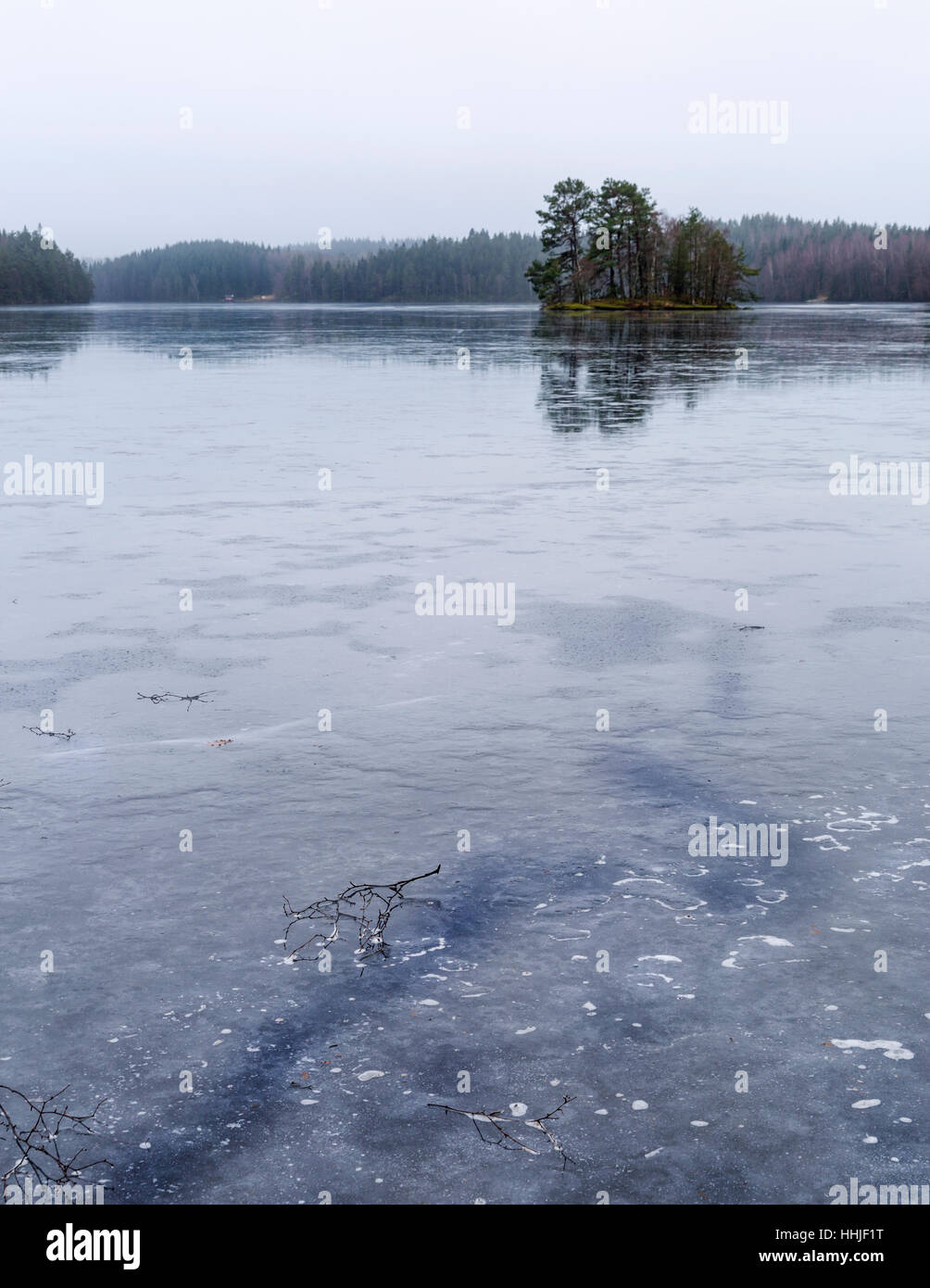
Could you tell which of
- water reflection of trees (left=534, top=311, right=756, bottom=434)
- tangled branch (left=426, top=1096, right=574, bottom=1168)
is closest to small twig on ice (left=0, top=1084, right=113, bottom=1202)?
tangled branch (left=426, top=1096, right=574, bottom=1168)

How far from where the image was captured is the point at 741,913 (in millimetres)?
5324

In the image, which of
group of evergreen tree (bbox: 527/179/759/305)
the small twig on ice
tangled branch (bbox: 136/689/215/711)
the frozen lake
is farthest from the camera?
group of evergreen tree (bbox: 527/179/759/305)

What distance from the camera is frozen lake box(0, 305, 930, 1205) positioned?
393 centimetres

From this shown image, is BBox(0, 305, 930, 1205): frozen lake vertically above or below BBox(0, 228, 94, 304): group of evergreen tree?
below

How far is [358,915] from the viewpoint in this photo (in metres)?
5.32

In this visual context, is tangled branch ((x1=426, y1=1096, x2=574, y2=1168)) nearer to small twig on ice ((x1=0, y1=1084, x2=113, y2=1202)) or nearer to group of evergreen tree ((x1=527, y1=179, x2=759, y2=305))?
small twig on ice ((x1=0, y1=1084, x2=113, y2=1202))

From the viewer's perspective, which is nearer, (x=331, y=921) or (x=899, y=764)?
(x=331, y=921)

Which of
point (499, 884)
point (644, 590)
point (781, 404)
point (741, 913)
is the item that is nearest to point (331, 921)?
point (499, 884)

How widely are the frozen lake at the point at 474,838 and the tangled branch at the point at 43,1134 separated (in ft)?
0.31

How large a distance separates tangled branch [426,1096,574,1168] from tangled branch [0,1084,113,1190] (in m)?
1.05

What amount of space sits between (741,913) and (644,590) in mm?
5716

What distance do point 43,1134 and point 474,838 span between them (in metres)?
2.60

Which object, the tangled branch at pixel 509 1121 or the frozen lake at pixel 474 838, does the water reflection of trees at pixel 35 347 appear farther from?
the tangled branch at pixel 509 1121
